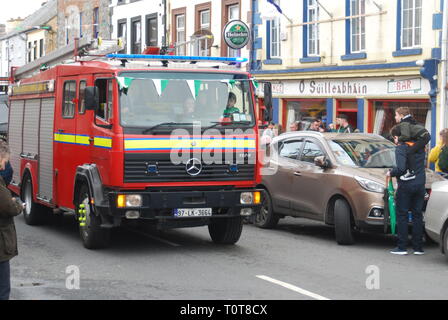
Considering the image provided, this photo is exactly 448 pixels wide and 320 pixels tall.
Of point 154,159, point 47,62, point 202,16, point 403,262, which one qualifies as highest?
point 202,16

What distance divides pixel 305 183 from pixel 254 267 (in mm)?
3470

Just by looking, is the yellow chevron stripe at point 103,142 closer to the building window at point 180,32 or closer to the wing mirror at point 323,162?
the wing mirror at point 323,162

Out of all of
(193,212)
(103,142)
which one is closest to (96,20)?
(103,142)

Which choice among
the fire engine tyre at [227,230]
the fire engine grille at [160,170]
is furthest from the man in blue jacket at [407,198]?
the fire engine grille at [160,170]

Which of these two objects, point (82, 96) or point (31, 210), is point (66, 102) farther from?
point (31, 210)

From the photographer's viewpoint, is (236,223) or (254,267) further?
(236,223)

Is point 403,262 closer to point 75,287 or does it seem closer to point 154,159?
point 154,159

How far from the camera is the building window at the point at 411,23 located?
71.8ft

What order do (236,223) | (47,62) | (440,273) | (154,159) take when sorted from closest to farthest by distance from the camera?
(440,273) < (154,159) < (236,223) < (47,62)

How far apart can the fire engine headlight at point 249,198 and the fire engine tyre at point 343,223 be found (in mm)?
1569

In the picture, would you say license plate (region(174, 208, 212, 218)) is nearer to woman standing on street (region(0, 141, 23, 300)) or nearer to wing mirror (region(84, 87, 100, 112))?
wing mirror (region(84, 87, 100, 112))

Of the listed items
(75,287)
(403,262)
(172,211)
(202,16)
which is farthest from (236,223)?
(202,16)

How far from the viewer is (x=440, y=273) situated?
11.1 m

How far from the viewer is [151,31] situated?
37000 millimetres
